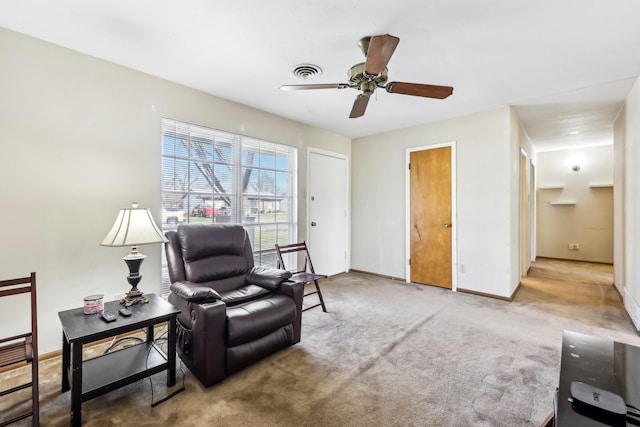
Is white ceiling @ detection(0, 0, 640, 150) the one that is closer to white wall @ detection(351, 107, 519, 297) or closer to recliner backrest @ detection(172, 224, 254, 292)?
white wall @ detection(351, 107, 519, 297)

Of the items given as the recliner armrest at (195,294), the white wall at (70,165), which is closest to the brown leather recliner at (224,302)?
the recliner armrest at (195,294)

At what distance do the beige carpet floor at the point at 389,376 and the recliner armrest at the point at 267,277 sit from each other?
566mm

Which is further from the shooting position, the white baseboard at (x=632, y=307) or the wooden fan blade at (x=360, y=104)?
the white baseboard at (x=632, y=307)

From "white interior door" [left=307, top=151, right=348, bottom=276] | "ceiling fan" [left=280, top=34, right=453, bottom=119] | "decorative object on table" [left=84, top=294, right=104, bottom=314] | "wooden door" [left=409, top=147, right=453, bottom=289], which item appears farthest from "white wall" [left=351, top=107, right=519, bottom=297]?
"decorative object on table" [left=84, top=294, right=104, bottom=314]

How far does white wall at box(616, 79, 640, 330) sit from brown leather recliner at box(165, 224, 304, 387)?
11.5 ft

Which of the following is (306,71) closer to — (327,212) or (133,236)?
(133,236)

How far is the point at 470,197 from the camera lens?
3994mm

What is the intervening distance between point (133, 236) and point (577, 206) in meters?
8.18

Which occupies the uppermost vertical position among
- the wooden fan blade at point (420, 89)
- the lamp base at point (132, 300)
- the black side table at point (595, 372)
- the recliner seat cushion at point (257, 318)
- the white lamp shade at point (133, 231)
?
the wooden fan blade at point (420, 89)

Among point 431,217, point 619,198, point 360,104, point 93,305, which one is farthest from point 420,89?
point 619,198

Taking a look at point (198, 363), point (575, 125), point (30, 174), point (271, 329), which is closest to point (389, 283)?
point (271, 329)

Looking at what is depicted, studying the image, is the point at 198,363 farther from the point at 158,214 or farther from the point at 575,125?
the point at 575,125

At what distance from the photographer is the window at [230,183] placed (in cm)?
304

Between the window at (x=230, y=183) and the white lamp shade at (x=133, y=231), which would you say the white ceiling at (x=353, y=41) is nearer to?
the window at (x=230, y=183)
